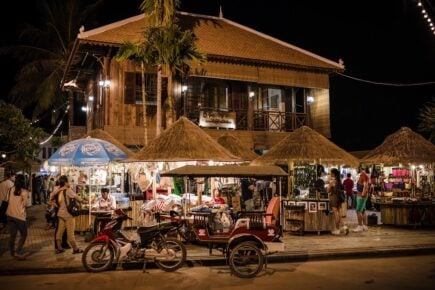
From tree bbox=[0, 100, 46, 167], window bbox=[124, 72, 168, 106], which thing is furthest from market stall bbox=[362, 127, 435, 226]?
tree bbox=[0, 100, 46, 167]

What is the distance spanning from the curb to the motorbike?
1.41ft

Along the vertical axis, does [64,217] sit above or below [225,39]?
below

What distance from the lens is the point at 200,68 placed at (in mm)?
20438

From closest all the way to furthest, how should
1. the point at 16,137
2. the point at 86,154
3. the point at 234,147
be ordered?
the point at 86,154 → the point at 234,147 → the point at 16,137

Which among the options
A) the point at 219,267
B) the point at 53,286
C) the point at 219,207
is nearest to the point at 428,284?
the point at 219,267

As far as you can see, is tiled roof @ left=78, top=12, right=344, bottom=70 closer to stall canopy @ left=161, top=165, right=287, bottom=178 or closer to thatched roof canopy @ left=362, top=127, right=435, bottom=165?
thatched roof canopy @ left=362, top=127, right=435, bottom=165

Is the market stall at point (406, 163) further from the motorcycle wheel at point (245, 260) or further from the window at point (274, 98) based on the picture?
the window at point (274, 98)

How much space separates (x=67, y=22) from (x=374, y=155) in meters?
23.6

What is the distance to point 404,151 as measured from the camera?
1574cm

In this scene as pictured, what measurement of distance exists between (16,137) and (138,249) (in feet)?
42.1

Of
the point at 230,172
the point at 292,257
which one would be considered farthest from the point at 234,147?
the point at 230,172

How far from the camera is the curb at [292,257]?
941 centimetres

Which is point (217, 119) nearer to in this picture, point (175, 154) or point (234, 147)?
point (234, 147)

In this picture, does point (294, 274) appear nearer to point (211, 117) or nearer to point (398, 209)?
point (398, 209)
